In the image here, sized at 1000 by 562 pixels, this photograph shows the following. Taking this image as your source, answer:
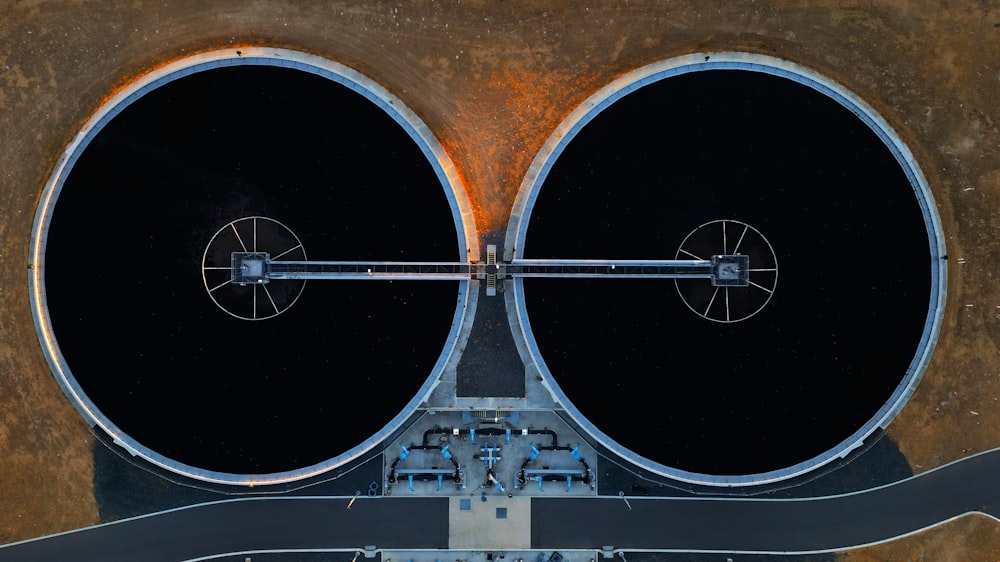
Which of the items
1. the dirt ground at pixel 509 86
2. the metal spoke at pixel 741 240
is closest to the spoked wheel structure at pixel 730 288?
the metal spoke at pixel 741 240

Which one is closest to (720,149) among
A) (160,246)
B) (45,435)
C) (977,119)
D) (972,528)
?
(977,119)

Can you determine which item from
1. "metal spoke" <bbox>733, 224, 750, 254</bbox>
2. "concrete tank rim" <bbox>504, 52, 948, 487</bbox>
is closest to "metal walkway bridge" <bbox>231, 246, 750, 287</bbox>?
"metal spoke" <bbox>733, 224, 750, 254</bbox>

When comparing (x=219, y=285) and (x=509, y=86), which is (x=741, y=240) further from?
(x=219, y=285)

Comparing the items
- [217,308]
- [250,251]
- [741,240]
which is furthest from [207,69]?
[741,240]

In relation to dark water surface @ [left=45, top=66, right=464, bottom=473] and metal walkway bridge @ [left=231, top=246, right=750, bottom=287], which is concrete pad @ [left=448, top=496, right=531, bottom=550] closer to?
dark water surface @ [left=45, top=66, right=464, bottom=473]

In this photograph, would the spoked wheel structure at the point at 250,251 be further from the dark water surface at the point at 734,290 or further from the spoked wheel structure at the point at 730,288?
the spoked wheel structure at the point at 730,288

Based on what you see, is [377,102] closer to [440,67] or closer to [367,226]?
[440,67]
